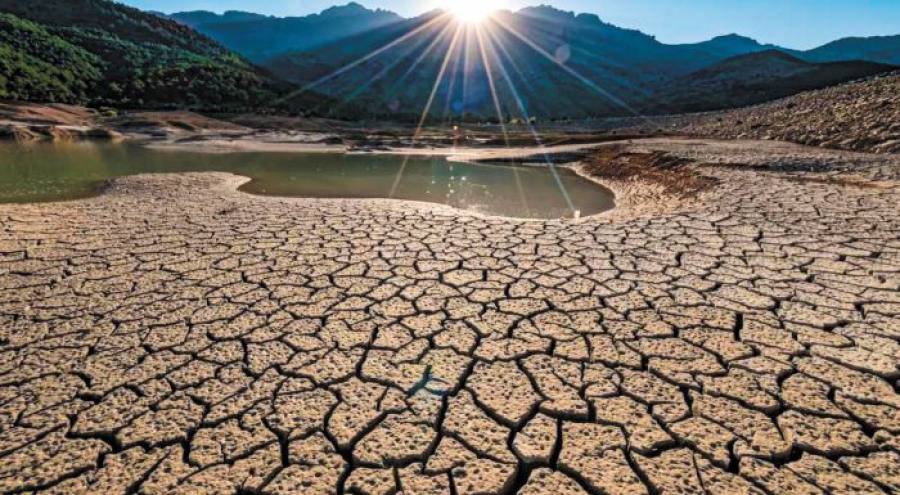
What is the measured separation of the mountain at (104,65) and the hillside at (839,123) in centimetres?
3557

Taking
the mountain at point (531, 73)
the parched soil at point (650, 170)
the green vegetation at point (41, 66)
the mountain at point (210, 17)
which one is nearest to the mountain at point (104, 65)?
the green vegetation at point (41, 66)

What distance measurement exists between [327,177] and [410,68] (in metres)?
66.5

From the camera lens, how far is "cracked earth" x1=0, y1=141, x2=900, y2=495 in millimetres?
1902

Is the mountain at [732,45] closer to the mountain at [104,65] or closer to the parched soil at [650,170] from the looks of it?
the mountain at [104,65]

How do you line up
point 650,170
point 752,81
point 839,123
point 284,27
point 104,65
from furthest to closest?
1. point 284,27
2. point 752,81
3. point 104,65
4. point 839,123
5. point 650,170

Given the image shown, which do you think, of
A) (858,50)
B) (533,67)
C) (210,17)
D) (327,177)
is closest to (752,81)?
(533,67)

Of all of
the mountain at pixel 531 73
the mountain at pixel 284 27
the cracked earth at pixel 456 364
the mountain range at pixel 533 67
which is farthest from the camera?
the mountain at pixel 284 27

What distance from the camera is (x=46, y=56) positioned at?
3488 cm

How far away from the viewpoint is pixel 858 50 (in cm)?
12025

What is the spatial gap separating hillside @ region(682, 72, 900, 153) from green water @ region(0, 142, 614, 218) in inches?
264

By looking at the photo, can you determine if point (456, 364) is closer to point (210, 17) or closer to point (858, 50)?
point (858, 50)

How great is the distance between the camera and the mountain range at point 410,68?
1387 inches

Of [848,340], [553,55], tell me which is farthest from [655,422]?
[553,55]

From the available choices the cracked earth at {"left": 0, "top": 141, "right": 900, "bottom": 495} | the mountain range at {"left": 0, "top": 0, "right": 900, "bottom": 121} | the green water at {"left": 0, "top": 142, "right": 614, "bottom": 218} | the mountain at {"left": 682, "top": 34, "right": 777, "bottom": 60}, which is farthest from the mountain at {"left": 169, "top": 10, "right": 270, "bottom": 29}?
the cracked earth at {"left": 0, "top": 141, "right": 900, "bottom": 495}
